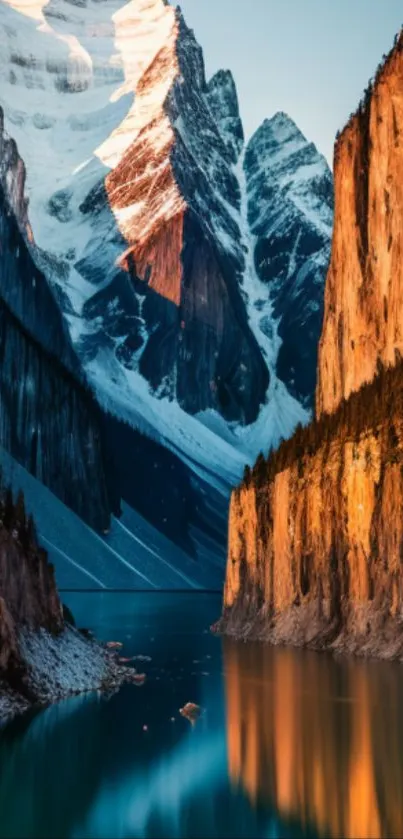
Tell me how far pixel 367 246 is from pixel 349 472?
34.6m

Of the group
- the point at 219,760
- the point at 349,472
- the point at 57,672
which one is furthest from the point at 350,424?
the point at 219,760

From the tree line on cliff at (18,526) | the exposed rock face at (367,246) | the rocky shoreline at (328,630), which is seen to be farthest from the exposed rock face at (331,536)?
the tree line on cliff at (18,526)

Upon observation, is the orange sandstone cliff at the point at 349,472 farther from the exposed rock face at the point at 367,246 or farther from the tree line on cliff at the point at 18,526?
the tree line on cliff at the point at 18,526

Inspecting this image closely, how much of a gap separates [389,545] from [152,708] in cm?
2063

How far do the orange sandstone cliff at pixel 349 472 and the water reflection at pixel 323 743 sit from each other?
835 centimetres

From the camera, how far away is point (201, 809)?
27.1 meters

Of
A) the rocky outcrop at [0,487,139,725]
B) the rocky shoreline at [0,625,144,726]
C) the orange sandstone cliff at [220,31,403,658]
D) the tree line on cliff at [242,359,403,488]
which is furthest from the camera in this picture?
the tree line on cliff at [242,359,403,488]

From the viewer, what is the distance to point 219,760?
108 feet

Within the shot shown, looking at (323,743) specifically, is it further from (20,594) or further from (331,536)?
(331,536)

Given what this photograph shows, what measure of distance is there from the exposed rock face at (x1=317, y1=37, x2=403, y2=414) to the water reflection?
37.0 meters

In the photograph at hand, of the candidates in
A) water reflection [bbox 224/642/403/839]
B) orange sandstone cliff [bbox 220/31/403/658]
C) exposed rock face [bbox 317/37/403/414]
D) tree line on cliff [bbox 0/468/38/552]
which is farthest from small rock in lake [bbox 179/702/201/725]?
exposed rock face [bbox 317/37/403/414]

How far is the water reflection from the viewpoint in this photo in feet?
86.6

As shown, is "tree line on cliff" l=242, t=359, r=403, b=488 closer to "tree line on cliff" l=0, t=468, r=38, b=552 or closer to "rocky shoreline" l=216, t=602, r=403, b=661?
"rocky shoreline" l=216, t=602, r=403, b=661

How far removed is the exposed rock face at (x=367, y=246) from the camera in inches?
3386
